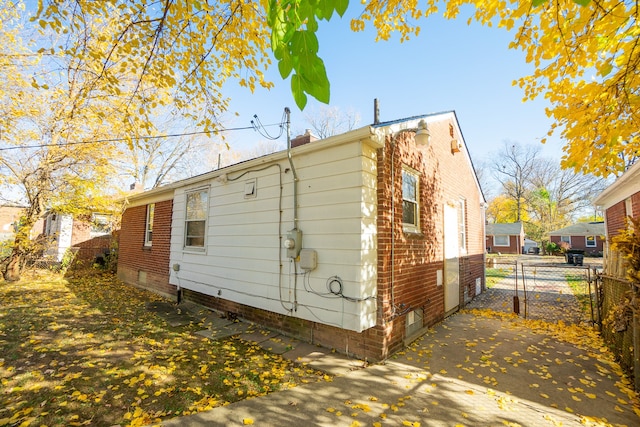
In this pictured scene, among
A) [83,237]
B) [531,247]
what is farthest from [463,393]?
[531,247]

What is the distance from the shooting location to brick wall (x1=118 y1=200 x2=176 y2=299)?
8688 millimetres

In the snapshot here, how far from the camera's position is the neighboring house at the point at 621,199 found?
26.6ft

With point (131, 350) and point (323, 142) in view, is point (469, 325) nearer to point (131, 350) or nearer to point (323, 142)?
point (323, 142)

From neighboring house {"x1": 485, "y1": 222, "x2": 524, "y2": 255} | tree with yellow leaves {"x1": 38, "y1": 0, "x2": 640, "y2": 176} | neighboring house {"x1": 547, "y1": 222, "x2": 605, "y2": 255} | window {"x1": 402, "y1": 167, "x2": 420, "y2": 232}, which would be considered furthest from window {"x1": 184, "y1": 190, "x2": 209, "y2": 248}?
neighboring house {"x1": 547, "y1": 222, "x2": 605, "y2": 255}

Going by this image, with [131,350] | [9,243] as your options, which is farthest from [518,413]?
[9,243]

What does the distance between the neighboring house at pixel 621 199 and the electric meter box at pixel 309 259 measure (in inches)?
265

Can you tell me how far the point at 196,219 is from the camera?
25.3 feet

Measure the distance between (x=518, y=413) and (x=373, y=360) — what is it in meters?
1.88

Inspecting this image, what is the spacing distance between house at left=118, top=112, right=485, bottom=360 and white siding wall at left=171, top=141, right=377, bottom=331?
0.02 m

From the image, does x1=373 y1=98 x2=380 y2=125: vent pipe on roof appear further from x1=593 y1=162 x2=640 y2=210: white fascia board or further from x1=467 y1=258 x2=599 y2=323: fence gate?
x1=593 y1=162 x2=640 y2=210: white fascia board

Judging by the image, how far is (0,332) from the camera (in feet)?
16.7

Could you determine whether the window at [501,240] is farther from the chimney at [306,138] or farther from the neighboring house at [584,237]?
the chimney at [306,138]

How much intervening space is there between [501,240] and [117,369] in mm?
47184

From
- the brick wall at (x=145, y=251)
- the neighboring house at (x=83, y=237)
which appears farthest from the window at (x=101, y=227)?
the brick wall at (x=145, y=251)
